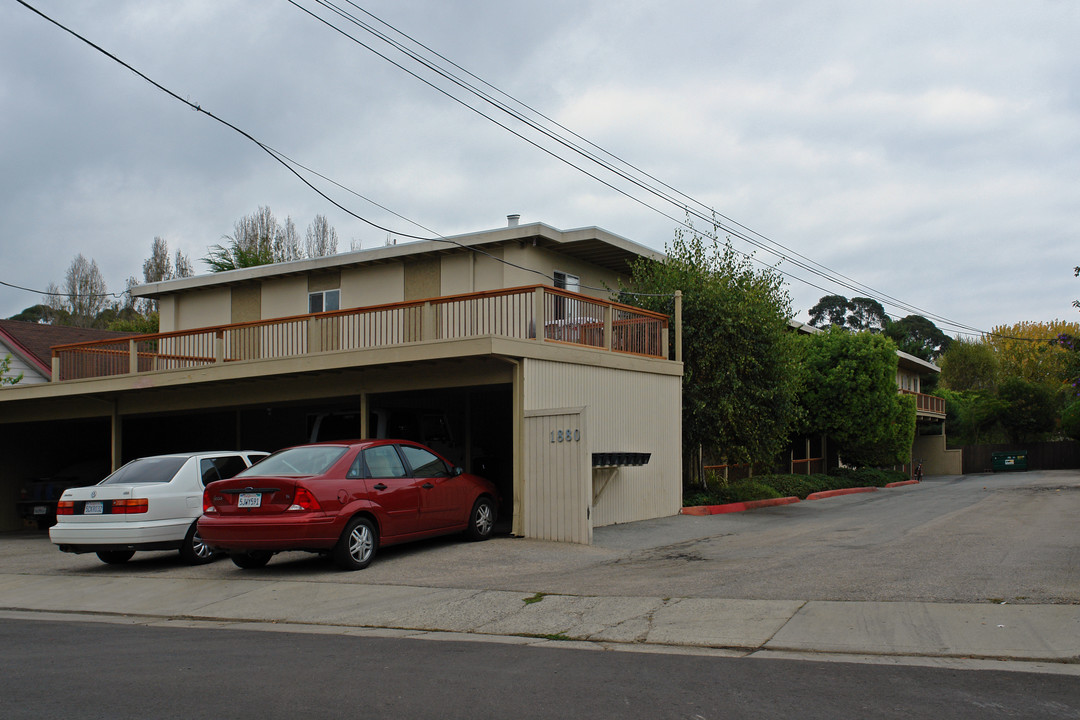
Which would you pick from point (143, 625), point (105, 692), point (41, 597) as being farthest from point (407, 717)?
point (41, 597)

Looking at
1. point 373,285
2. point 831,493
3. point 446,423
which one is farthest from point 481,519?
point 831,493

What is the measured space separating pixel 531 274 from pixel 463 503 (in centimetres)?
917

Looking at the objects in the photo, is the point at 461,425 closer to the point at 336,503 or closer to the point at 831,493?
the point at 336,503

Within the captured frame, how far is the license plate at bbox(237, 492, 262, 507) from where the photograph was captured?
10.9 metres

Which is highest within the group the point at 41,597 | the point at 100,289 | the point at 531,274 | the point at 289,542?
the point at 100,289

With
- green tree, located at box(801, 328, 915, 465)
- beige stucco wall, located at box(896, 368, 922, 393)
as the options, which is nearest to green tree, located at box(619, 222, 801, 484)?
green tree, located at box(801, 328, 915, 465)

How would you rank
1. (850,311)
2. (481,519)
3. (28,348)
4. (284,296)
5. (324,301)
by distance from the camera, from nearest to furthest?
(481,519) < (324,301) < (284,296) < (28,348) < (850,311)

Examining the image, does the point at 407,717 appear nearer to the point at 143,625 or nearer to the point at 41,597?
the point at 143,625

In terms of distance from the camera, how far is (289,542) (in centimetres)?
1069

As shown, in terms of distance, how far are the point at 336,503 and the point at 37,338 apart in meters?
25.0

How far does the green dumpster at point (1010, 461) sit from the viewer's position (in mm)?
50000

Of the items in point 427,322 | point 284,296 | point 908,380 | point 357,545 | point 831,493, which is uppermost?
point 284,296

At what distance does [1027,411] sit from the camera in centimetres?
5403

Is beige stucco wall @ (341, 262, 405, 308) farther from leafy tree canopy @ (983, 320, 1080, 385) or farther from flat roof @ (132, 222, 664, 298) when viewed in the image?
leafy tree canopy @ (983, 320, 1080, 385)
